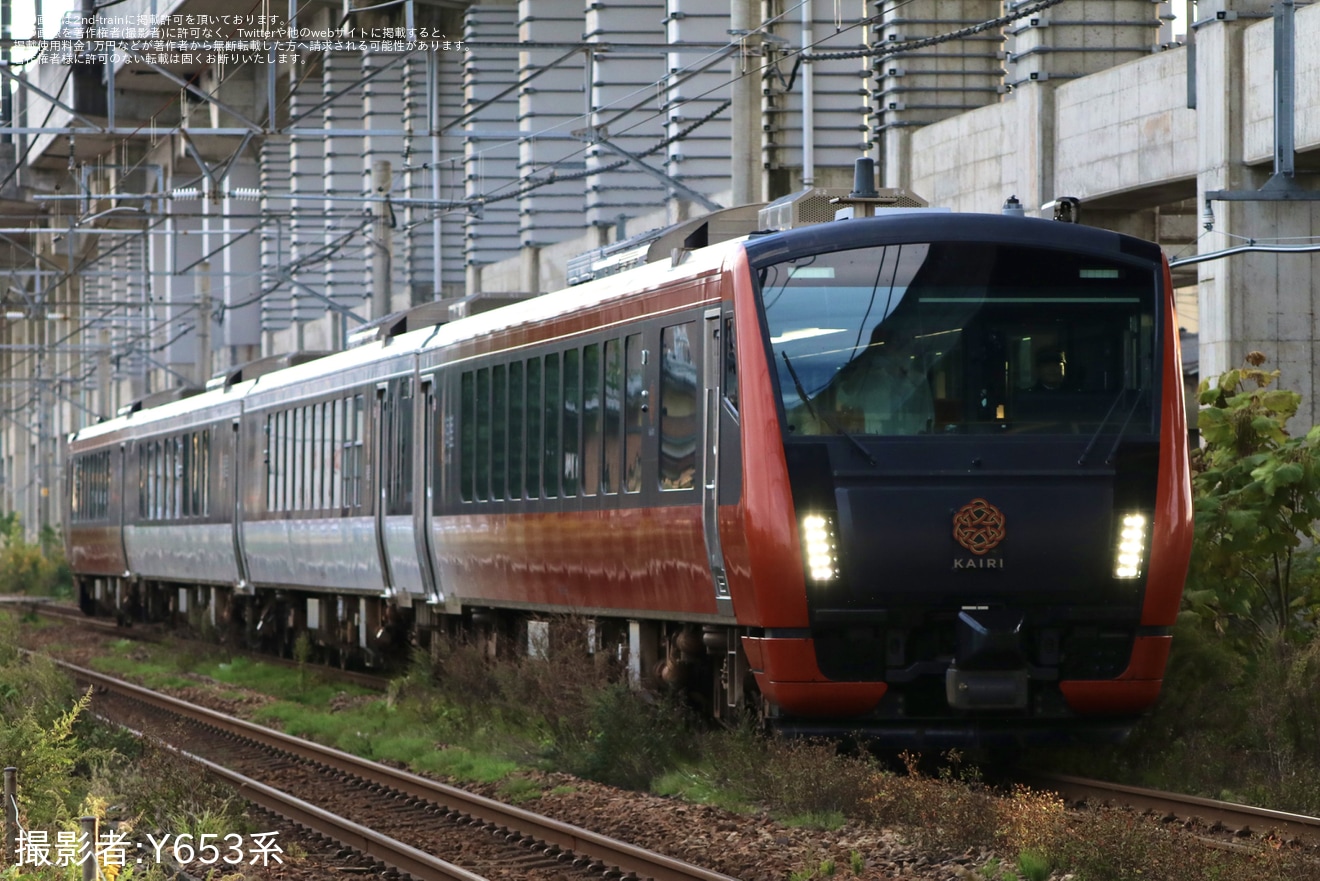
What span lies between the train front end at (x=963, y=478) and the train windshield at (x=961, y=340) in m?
0.01

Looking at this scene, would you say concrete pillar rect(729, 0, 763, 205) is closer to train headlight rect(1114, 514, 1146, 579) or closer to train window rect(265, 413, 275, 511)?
train window rect(265, 413, 275, 511)

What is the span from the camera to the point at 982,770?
1261cm

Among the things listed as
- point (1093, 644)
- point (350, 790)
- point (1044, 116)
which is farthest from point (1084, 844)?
point (1044, 116)

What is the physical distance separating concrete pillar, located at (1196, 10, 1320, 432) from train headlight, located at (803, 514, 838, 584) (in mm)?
8790

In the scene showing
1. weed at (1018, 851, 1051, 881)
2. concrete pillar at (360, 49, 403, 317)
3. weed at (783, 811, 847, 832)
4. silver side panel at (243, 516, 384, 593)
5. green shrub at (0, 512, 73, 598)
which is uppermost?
concrete pillar at (360, 49, 403, 317)

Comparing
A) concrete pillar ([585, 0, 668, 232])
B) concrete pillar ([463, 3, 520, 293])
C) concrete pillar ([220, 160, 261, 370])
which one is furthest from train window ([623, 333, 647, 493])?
concrete pillar ([220, 160, 261, 370])

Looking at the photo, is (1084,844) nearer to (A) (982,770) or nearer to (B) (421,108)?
(A) (982,770)

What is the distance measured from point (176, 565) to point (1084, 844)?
23.6m

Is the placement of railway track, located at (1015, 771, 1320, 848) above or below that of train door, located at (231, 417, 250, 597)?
below

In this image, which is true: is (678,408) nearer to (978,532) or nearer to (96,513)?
(978,532)

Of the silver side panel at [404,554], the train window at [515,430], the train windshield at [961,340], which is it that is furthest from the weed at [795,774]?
the silver side panel at [404,554]

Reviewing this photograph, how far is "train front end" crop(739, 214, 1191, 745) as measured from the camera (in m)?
11.4

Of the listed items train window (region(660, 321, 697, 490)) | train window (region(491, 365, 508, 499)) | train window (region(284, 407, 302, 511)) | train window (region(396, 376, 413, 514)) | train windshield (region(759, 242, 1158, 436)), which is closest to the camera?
train windshield (region(759, 242, 1158, 436))

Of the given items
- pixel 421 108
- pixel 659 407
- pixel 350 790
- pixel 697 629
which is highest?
pixel 421 108
